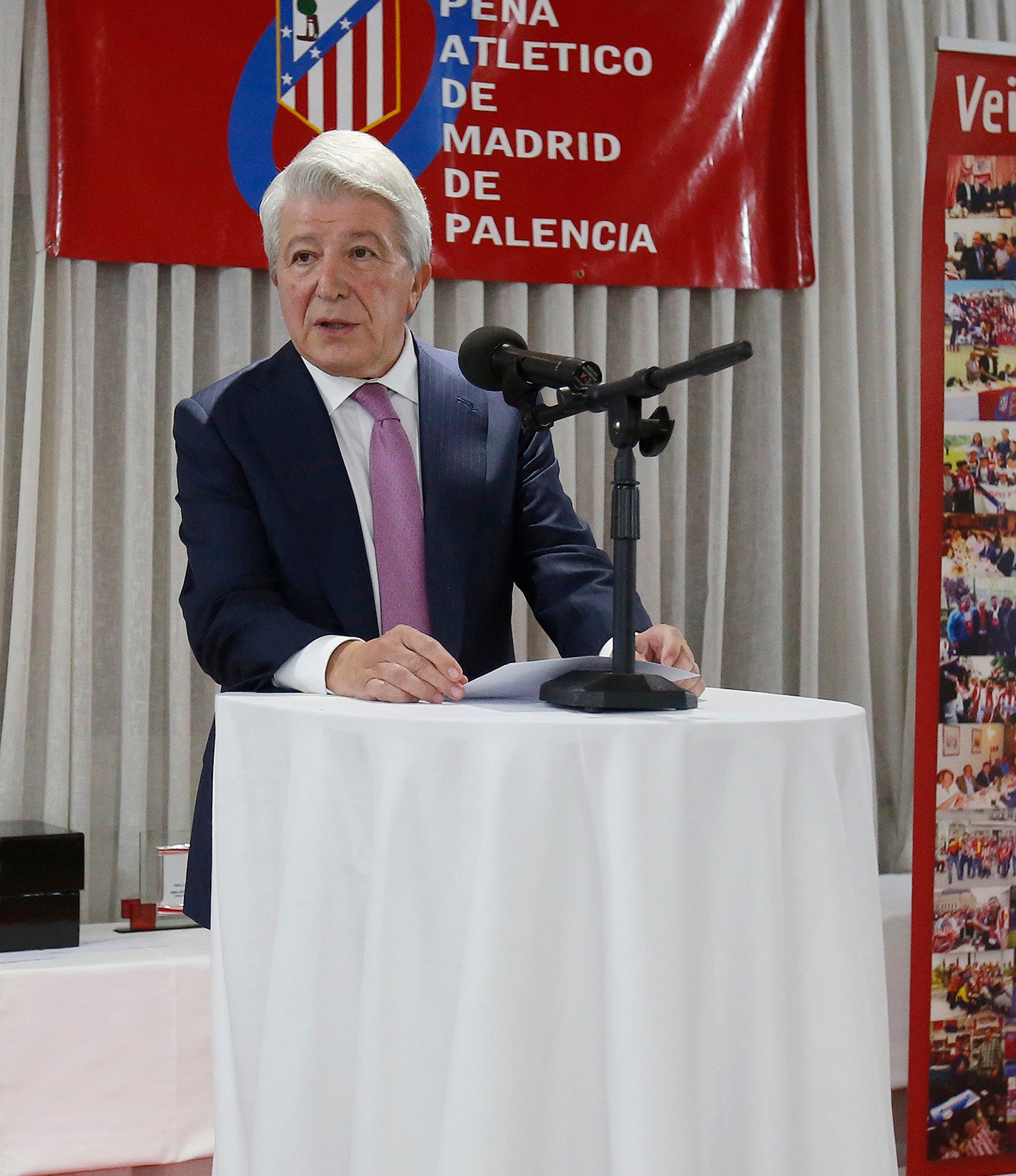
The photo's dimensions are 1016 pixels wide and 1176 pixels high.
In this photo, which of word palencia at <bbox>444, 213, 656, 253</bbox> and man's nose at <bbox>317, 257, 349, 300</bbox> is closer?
man's nose at <bbox>317, 257, 349, 300</bbox>

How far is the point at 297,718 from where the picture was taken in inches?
48.0

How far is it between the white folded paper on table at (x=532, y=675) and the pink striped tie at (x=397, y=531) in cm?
34

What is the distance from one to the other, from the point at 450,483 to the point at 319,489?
0.17 meters

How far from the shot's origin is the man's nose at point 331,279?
1.75 meters

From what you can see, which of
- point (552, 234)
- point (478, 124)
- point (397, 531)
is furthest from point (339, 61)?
point (397, 531)

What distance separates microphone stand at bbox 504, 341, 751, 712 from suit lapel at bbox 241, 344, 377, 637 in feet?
1.35

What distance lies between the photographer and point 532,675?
132cm

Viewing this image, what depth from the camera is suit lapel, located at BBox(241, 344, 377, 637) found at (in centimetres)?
168

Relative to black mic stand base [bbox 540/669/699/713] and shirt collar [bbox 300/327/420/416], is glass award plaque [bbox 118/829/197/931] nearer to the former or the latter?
shirt collar [bbox 300/327/420/416]

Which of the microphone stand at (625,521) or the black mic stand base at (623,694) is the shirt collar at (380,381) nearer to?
the microphone stand at (625,521)

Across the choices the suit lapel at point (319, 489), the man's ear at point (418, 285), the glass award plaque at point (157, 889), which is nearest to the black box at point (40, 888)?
the glass award plaque at point (157, 889)

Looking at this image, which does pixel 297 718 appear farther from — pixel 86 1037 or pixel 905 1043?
pixel 905 1043

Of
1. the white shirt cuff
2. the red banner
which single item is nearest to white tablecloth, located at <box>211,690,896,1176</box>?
the white shirt cuff

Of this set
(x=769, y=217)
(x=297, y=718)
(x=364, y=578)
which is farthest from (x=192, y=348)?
(x=297, y=718)
